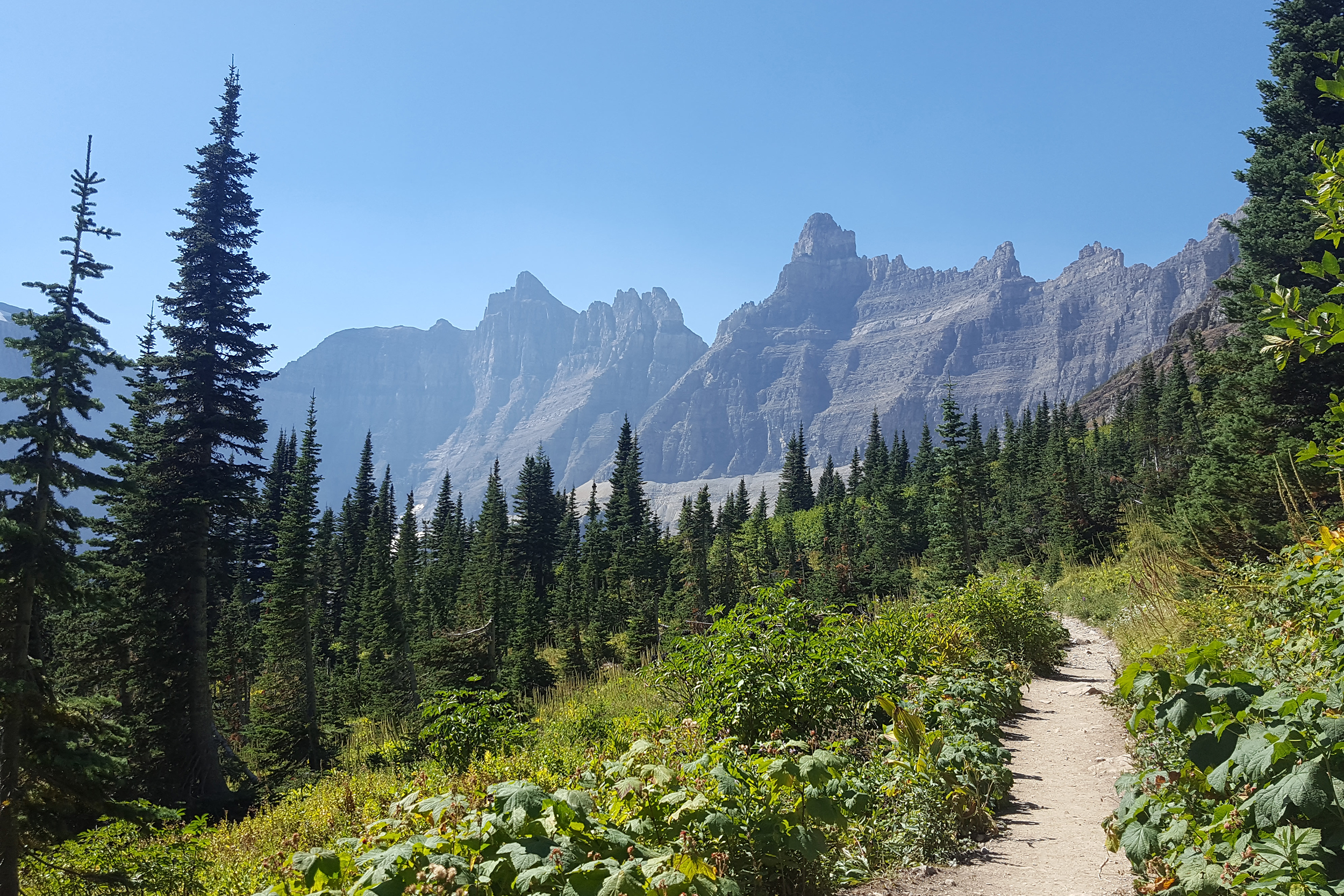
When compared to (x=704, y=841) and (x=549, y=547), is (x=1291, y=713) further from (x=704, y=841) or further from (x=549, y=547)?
(x=549, y=547)

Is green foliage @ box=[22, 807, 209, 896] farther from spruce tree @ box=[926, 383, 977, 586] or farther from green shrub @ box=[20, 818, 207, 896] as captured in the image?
spruce tree @ box=[926, 383, 977, 586]

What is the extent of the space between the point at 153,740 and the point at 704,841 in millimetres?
17779

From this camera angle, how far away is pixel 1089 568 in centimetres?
2516

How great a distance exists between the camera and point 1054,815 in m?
5.27

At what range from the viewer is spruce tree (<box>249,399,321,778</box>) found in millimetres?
20094

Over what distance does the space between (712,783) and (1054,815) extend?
10.8 feet

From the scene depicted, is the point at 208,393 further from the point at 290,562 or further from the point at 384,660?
the point at 384,660

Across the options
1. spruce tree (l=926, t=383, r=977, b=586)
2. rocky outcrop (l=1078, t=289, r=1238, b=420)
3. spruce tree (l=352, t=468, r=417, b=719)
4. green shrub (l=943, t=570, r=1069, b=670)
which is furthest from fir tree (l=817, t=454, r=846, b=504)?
green shrub (l=943, t=570, r=1069, b=670)

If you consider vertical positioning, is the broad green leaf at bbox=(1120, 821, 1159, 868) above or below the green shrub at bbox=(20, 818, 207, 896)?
above

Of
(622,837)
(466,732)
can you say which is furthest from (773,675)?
(466,732)

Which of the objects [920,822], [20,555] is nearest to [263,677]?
[20,555]

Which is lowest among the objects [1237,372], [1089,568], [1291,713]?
[1089,568]

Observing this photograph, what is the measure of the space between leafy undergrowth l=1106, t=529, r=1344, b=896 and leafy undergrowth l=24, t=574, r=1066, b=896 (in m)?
1.38

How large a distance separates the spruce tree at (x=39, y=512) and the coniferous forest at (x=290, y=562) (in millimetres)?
33
